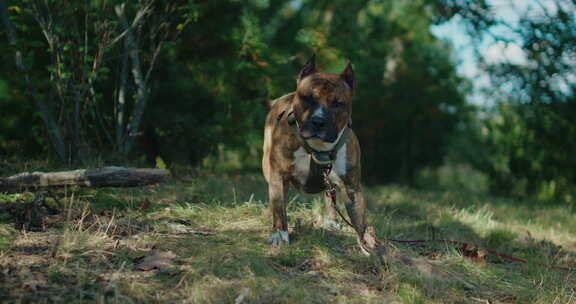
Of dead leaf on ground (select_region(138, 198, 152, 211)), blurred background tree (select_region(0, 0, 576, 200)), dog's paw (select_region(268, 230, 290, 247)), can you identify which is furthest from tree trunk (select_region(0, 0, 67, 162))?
dog's paw (select_region(268, 230, 290, 247))

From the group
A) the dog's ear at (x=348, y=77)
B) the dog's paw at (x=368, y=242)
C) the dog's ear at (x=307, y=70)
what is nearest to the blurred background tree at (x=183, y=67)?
the dog's ear at (x=307, y=70)

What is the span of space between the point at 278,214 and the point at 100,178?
4.28 feet

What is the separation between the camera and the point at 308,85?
3.49m

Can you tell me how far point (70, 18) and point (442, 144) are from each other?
903 centimetres

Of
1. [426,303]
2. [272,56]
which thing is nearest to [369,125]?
[272,56]

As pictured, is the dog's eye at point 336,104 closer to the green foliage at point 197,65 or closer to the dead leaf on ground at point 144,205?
the dead leaf on ground at point 144,205

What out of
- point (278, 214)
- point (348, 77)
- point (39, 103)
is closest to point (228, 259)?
point (278, 214)

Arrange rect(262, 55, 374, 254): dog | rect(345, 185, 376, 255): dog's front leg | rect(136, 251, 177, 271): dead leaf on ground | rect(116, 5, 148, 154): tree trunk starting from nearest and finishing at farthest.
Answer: rect(136, 251, 177, 271): dead leaf on ground, rect(262, 55, 374, 254): dog, rect(345, 185, 376, 255): dog's front leg, rect(116, 5, 148, 154): tree trunk

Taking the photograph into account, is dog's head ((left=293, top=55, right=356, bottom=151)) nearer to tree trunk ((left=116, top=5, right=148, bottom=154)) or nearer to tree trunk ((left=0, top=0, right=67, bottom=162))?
tree trunk ((left=116, top=5, right=148, bottom=154))

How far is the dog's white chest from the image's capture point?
364 cm

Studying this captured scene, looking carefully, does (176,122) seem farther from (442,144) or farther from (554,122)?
(442,144)

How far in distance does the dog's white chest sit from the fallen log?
948 mm

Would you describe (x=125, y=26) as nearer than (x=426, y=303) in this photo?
No

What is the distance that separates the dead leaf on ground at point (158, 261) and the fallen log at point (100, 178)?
652 millimetres
